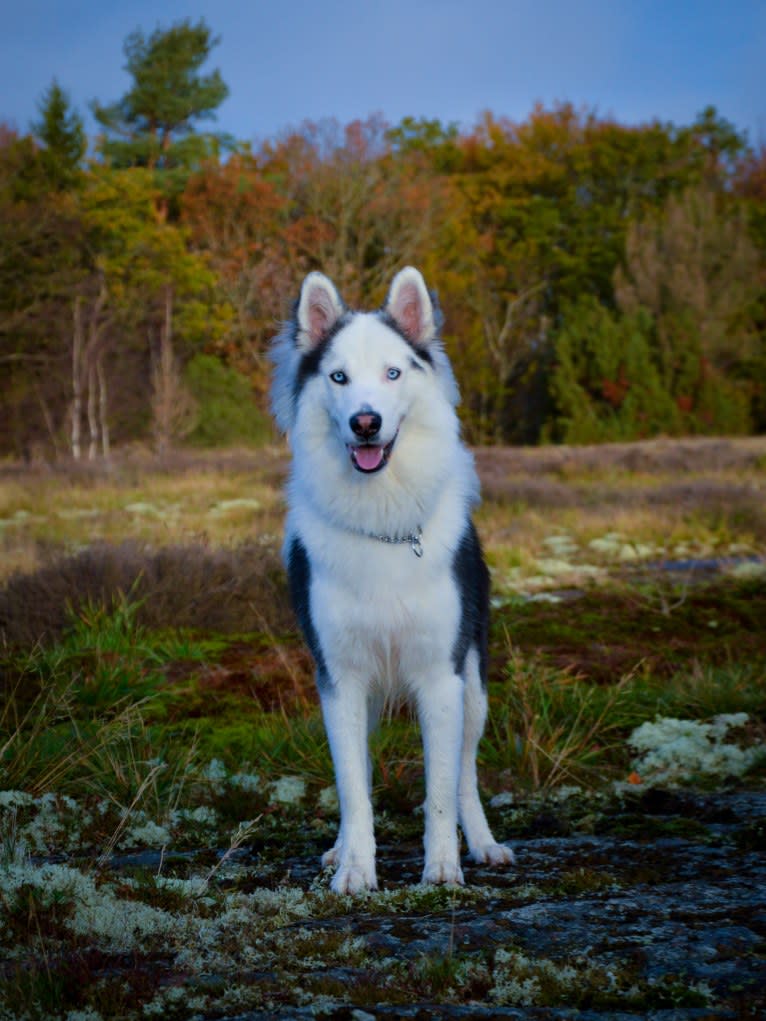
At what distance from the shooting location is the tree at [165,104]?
1337 inches

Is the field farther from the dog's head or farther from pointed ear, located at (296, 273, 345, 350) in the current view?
pointed ear, located at (296, 273, 345, 350)

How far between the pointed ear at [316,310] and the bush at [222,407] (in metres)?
25.1

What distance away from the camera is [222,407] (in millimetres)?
29672

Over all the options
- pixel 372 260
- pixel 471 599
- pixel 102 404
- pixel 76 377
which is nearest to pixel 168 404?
pixel 102 404

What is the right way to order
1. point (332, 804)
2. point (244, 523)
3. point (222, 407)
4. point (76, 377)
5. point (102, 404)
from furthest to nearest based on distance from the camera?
1. point (222, 407)
2. point (102, 404)
3. point (76, 377)
4. point (244, 523)
5. point (332, 804)

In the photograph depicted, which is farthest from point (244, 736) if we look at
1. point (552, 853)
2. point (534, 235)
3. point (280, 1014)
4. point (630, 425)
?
point (534, 235)

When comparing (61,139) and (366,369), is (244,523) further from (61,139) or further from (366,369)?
(61,139)

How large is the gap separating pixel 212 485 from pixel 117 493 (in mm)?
A: 1505

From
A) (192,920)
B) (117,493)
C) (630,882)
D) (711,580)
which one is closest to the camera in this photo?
(192,920)

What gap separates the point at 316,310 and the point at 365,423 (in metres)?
0.65

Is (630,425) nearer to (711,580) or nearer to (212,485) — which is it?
(212,485)

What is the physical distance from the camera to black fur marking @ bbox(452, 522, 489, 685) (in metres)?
3.78

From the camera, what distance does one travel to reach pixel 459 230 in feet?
116

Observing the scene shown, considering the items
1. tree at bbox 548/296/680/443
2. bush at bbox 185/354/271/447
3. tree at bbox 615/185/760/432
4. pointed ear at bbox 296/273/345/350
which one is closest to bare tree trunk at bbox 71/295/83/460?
bush at bbox 185/354/271/447
